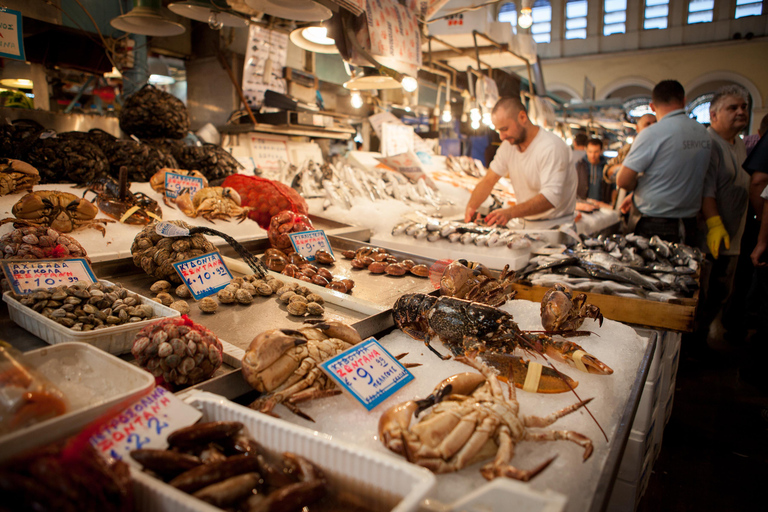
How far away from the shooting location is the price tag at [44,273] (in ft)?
5.34

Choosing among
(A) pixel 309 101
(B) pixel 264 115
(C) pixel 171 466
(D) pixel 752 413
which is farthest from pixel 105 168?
(D) pixel 752 413

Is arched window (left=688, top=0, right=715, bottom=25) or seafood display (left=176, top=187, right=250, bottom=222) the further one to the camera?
arched window (left=688, top=0, right=715, bottom=25)

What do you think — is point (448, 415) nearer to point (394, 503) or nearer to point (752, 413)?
point (394, 503)

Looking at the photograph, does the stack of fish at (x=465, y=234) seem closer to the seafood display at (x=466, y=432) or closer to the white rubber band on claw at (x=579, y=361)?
the white rubber band on claw at (x=579, y=361)

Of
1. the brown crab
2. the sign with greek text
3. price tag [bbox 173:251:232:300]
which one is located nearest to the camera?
the brown crab

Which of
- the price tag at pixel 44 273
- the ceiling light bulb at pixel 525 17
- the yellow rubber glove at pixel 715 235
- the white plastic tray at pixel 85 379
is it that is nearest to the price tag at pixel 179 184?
the price tag at pixel 44 273

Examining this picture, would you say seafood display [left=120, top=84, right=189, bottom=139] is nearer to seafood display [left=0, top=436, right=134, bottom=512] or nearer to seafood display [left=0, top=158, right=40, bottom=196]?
seafood display [left=0, top=158, right=40, bottom=196]

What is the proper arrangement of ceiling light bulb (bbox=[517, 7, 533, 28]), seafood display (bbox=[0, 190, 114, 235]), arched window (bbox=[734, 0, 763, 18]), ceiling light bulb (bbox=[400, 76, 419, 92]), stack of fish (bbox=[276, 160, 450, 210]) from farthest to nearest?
arched window (bbox=[734, 0, 763, 18]) → ceiling light bulb (bbox=[517, 7, 533, 28]) → stack of fish (bbox=[276, 160, 450, 210]) → ceiling light bulb (bbox=[400, 76, 419, 92]) → seafood display (bbox=[0, 190, 114, 235])

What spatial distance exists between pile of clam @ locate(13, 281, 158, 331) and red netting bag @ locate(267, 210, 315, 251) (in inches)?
48.1

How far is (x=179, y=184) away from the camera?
10.6ft

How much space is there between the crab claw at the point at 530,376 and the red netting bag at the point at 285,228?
1.60 metres

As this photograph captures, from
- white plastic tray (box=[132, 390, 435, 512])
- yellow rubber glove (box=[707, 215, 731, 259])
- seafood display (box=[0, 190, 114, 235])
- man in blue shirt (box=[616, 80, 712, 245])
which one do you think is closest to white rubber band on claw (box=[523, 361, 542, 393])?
white plastic tray (box=[132, 390, 435, 512])

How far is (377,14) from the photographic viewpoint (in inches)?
138

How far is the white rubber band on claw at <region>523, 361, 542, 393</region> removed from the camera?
1.46 metres
